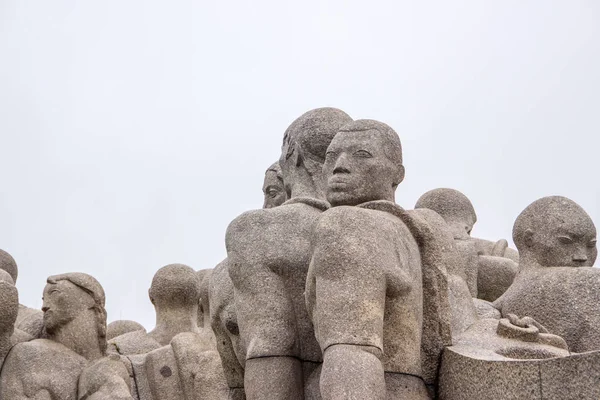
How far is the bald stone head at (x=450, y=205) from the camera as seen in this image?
1483 centimetres

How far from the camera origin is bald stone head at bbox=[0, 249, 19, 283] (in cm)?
1572

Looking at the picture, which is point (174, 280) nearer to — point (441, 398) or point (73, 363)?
point (73, 363)

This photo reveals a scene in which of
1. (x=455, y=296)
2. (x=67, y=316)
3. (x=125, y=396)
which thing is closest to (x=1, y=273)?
(x=67, y=316)

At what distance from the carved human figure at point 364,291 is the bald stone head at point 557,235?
2115 millimetres

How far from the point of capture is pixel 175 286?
585 inches

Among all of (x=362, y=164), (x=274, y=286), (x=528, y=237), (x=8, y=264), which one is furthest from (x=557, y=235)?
(x=8, y=264)

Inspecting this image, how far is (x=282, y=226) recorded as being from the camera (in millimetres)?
11383

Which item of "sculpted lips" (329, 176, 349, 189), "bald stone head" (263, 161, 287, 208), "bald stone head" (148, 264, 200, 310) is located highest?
"sculpted lips" (329, 176, 349, 189)

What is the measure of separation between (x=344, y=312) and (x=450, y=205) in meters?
4.97

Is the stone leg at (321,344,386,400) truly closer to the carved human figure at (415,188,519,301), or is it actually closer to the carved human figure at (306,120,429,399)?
the carved human figure at (306,120,429,399)

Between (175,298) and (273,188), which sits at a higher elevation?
(273,188)

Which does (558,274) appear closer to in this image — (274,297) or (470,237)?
(274,297)

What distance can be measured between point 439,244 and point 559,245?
6.24 feet

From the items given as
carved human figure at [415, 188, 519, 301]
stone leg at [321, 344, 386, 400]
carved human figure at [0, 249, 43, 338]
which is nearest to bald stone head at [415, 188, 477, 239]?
carved human figure at [415, 188, 519, 301]
